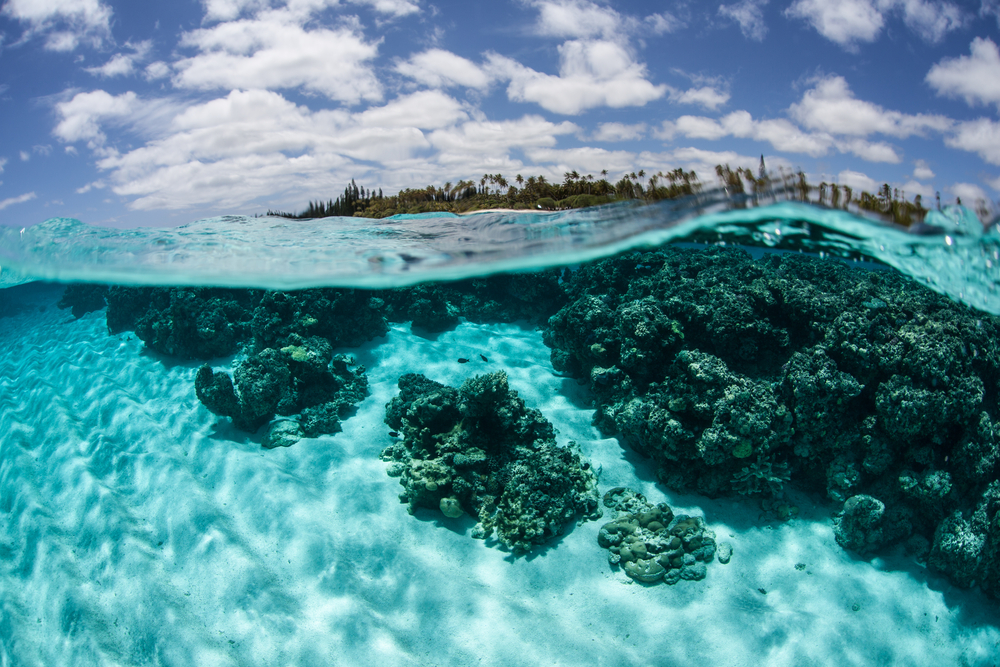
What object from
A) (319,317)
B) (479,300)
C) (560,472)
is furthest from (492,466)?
(479,300)

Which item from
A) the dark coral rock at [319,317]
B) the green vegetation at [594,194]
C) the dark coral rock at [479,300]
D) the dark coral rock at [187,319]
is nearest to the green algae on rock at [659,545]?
the green vegetation at [594,194]

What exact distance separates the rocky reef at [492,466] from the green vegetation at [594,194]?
16.1 feet

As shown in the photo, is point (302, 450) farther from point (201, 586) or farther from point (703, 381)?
point (703, 381)

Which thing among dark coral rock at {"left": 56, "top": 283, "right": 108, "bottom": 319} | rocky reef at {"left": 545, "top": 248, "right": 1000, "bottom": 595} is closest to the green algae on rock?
rocky reef at {"left": 545, "top": 248, "right": 1000, "bottom": 595}

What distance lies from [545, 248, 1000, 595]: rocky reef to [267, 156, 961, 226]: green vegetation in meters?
1.63

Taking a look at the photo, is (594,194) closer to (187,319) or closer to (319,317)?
(319,317)

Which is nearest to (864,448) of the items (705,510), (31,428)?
(705,510)

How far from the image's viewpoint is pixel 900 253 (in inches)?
352

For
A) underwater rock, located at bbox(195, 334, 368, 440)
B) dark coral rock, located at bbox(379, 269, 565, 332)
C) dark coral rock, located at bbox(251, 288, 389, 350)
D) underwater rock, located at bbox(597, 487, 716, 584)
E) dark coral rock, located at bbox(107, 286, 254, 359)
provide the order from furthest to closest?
dark coral rock, located at bbox(379, 269, 565, 332) < dark coral rock, located at bbox(107, 286, 254, 359) < dark coral rock, located at bbox(251, 288, 389, 350) < underwater rock, located at bbox(195, 334, 368, 440) < underwater rock, located at bbox(597, 487, 716, 584)

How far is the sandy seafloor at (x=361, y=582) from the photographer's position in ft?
17.9

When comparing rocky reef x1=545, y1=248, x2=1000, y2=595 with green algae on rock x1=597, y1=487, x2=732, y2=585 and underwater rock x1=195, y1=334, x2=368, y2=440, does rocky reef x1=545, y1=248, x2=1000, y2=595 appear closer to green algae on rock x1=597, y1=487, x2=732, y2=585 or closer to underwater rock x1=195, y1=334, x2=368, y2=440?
green algae on rock x1=597, y1=487, x2=732, y2=585

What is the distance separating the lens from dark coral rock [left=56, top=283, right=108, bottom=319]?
16.8m

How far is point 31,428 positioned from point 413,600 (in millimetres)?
11320

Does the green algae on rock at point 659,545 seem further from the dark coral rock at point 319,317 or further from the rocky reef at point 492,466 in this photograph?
the dark coral rock at point 319,317
